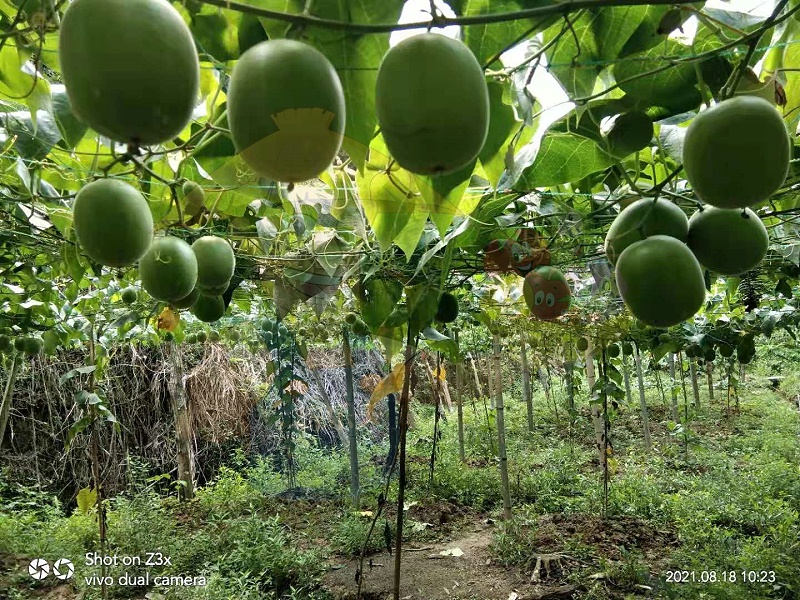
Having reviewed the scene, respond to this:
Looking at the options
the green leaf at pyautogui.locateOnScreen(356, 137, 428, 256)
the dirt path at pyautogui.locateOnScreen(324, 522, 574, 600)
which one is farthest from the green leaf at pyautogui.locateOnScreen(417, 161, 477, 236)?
the dirt path at pyautogui.locateOnScreen(324, 522, 574, 600)

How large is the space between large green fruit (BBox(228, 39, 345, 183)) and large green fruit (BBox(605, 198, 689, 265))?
0.69 meters

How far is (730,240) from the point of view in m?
1.01

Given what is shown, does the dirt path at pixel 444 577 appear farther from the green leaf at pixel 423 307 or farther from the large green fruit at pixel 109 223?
the large green fruit at pixel 109 223

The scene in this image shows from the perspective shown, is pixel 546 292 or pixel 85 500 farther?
pixel 85 500

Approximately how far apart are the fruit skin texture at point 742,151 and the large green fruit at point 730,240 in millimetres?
160

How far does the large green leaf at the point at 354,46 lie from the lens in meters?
0.71

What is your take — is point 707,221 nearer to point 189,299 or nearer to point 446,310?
point 189,299

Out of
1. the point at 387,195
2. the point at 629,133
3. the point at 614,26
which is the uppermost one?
the point at 614,26

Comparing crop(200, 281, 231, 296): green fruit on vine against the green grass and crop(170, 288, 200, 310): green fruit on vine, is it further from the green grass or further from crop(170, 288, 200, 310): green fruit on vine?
the green grass

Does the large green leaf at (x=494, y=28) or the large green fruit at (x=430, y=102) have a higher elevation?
the large green leaf at (x=494, y=28)

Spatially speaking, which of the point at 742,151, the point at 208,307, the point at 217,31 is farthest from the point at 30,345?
the point at 742,151

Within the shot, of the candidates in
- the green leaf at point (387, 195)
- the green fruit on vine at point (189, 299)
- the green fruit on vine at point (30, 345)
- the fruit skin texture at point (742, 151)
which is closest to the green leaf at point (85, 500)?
the green fruit on vine at point (30, 345)

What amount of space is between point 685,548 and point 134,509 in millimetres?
5254

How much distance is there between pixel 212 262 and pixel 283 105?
1009 millimetres
